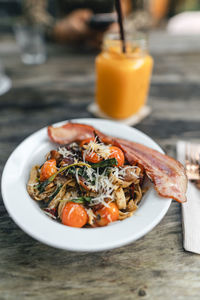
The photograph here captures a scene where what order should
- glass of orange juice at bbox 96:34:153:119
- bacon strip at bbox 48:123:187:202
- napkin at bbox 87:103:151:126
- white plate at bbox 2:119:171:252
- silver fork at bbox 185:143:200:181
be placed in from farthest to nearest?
napkin at bbox 87:103:151:126 < glass of orange juice at bbox 96:34:153:119 < silver fork at bbox 185:143:200:181 < bacon strip at bbox 48:123:187:202 < white plate at bbox 2:119:171:252

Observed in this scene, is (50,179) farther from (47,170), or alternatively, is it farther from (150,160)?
(150,160)

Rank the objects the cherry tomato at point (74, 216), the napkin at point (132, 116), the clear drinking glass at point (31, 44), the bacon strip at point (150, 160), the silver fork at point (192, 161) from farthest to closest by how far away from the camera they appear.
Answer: the clear drinking glass at point (31, 44)
the napkin at point (132, 116)
the silver fork at point (192, 161)
the bacon strip at point (150, 160)
the cherry tomato at point (74, 216)

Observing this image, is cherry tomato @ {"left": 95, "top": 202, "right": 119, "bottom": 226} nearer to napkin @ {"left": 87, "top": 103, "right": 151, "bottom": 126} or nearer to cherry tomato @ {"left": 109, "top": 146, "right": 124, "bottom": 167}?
cherry tomato @ {"left": 109, "top": 146, "right": 124, "bottom": 167}

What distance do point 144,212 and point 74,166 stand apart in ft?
1.32

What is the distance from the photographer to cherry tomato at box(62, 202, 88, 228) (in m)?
1.06

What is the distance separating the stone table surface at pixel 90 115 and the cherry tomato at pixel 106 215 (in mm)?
164

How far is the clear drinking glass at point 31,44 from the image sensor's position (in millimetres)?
2748

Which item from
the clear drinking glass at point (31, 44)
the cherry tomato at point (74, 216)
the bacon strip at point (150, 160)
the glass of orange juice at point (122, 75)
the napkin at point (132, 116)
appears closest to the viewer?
the cherry tomato at point (74, 216)

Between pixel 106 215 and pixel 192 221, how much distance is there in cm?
45

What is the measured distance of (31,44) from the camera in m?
2.82

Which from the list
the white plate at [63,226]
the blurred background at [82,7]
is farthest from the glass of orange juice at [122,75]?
the blurred background at [82,7]

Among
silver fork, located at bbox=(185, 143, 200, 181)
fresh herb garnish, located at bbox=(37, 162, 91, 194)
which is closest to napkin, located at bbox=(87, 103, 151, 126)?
silver fork, located at bbox=(185, 143, 200, 181)

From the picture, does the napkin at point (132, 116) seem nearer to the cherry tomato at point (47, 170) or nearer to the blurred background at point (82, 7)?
the cherry tomato at point (47, 170)

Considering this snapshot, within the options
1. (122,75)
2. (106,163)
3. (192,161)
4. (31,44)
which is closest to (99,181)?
(106,163)
